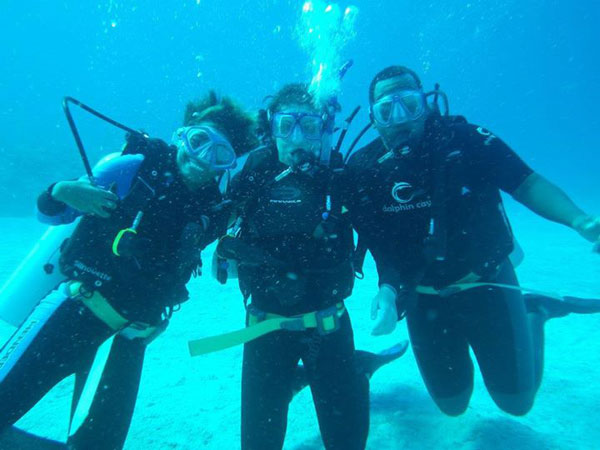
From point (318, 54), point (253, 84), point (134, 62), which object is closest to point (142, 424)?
point (318, 54)

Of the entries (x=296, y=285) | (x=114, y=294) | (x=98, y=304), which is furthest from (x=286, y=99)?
(x=98, y=304)

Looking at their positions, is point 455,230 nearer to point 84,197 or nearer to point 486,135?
point 486,135

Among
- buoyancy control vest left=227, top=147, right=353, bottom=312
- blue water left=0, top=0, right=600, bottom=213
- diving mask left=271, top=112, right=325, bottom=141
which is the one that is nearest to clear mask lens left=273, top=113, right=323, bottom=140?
diving mask left=271, top=112, right=325, bottom=141

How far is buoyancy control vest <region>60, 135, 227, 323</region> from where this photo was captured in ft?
9.98

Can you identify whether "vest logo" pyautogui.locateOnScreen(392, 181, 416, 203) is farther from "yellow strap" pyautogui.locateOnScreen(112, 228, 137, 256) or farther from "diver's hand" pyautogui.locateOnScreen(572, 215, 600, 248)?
"yellow strap" pyautogui.locateOnScreen(112, 228, 137, 256)

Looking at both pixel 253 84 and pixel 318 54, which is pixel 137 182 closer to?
pixel 318 54

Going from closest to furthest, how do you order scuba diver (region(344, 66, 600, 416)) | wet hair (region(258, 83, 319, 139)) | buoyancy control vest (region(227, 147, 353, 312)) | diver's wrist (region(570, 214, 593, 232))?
diver's wrist (region(570, 214, 593, 232))
buoyancy control vest (region(227, 147, 353, 312))
scuba diver (region(344, 66, 600, 416))
wet hair (region(258, 83, 319, 139))

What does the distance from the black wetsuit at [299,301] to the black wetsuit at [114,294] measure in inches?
23.2

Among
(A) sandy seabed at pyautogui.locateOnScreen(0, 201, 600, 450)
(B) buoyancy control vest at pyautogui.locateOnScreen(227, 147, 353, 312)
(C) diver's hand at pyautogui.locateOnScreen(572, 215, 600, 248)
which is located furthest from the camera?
(A) sandy seabed at pyautogui.locateOnScreen(0, 201, 600, 450)

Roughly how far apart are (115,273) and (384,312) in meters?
2.33

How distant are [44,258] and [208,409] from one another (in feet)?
8.30

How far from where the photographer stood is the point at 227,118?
3.86 meters

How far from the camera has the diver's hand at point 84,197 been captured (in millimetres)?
2771

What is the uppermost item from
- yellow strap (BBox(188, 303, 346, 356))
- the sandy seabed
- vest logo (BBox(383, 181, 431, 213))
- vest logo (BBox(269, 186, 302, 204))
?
vest logo (BBox(269, 186, 302, 204))
